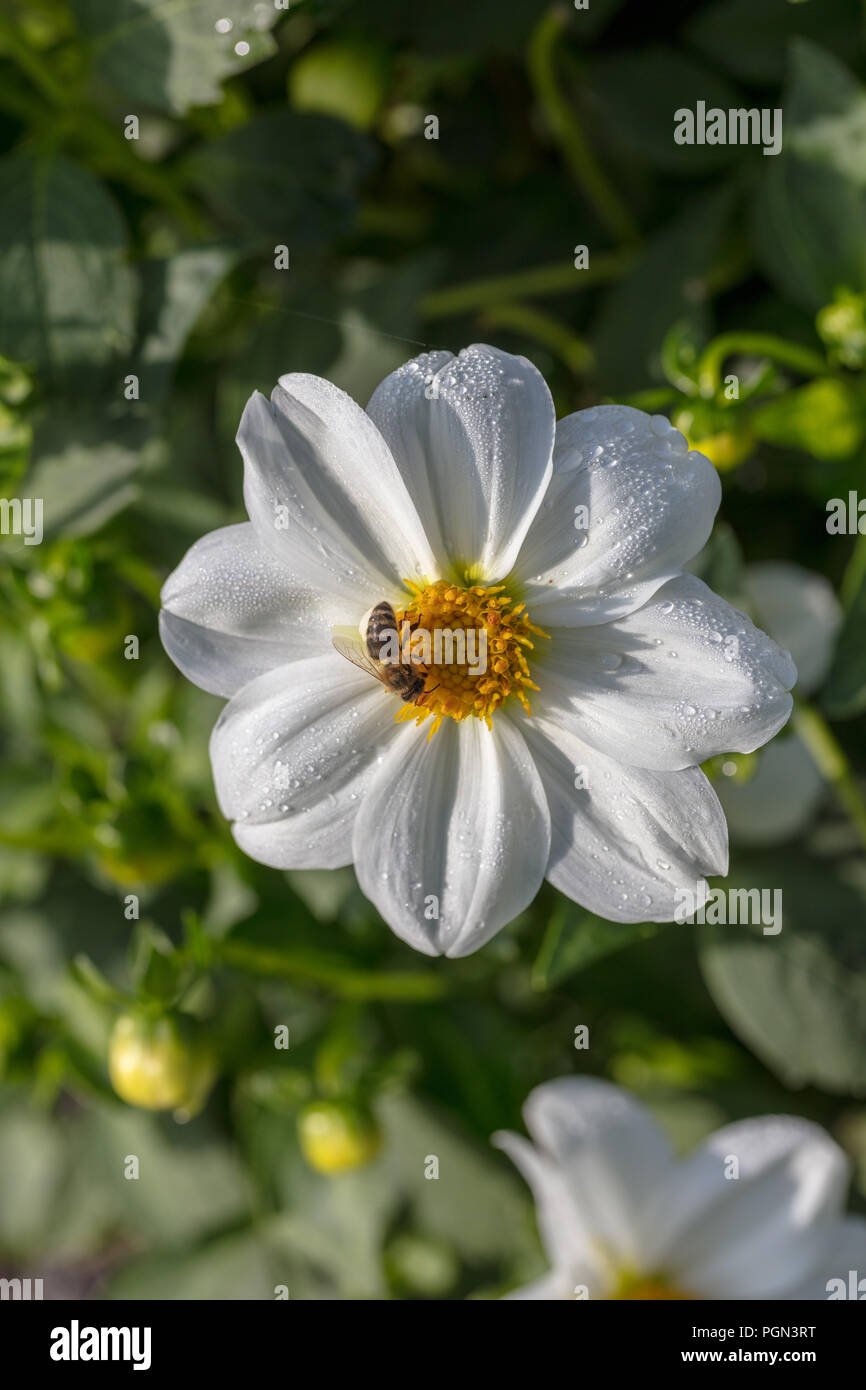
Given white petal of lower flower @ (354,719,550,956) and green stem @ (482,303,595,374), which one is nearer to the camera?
white petal of lower flower @ (354,719,550,956)

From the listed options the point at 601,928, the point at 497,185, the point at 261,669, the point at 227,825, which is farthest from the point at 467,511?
the point at 497,185

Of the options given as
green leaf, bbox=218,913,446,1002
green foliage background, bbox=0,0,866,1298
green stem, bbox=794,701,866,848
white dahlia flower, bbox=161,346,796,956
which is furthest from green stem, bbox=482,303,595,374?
green leaf, bbox=218,913,446,1002

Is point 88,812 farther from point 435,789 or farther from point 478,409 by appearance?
point 478,409

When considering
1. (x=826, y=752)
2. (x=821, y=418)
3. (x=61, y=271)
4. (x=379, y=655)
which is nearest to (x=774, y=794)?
(x=826, y=752)

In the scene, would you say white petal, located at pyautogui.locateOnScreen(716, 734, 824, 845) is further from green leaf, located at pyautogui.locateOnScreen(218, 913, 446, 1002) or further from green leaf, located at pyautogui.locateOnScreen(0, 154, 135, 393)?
green leaf, located at pyautogui.locateOnScreen(0, 154, 135, 393)

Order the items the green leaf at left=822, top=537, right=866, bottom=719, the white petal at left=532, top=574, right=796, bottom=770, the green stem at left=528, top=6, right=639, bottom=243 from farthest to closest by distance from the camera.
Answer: the green stem at left=528, top=6, right=639, bottom=243 → the green leaf at left=822, top=537, right=866, bottom=719 → the white petal at left=532, top=574, right=796, bottom=770

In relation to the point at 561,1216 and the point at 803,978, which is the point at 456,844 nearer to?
the point at 561,1216

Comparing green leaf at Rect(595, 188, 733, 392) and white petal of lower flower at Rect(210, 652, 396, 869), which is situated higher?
green leaf at Rect(595, 188, 733, 392)
